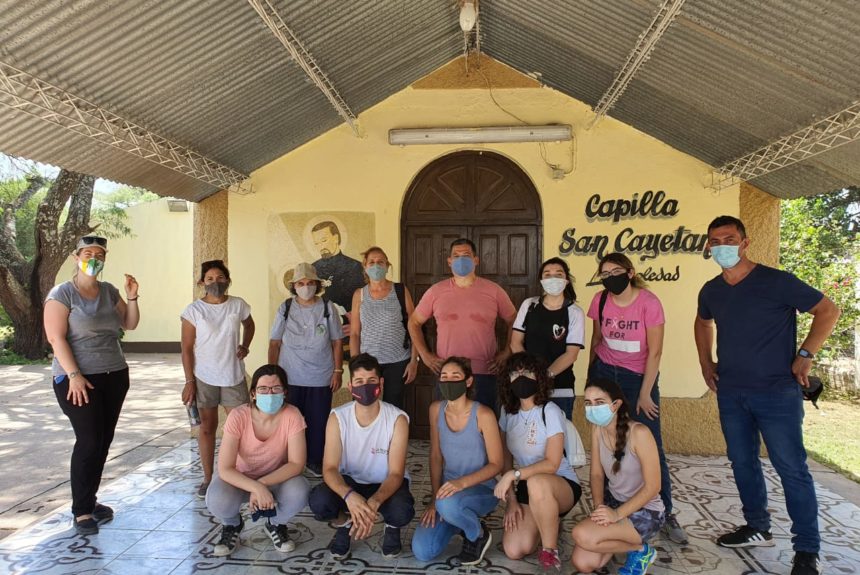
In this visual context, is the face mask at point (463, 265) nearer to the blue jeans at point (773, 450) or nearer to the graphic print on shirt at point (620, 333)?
the graphic print on shirt at point (620, 333)

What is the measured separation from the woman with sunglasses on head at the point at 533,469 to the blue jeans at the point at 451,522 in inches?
6.5

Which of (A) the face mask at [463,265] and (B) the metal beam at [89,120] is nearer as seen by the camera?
(B) the metal beam at [89,120]

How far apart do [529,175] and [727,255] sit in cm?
267

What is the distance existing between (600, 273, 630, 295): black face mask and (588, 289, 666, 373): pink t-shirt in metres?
0.12

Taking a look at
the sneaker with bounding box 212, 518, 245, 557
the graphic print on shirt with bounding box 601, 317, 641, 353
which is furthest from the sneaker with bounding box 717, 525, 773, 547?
the sneaker with bounding box 212, 518, 245, 557

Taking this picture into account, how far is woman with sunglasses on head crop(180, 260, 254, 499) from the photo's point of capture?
4.22 metres

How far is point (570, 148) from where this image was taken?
18.9 ft

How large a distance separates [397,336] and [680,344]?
291 centimetres

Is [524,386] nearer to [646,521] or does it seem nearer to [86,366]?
[646,521]

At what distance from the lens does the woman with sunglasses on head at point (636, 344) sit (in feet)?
12.0

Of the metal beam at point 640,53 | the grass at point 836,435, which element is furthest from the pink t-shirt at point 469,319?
the grass at point 836,435

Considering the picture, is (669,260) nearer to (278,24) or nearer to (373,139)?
(373,139)

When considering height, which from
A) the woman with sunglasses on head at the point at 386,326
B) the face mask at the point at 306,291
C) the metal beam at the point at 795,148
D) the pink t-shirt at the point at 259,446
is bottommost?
the pink t-shirt at the point at 259,446

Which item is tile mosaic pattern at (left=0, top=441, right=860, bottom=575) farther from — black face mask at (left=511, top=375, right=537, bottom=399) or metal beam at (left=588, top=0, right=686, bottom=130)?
metal beam at (left=588, top=0, right=686, bottom=130)
